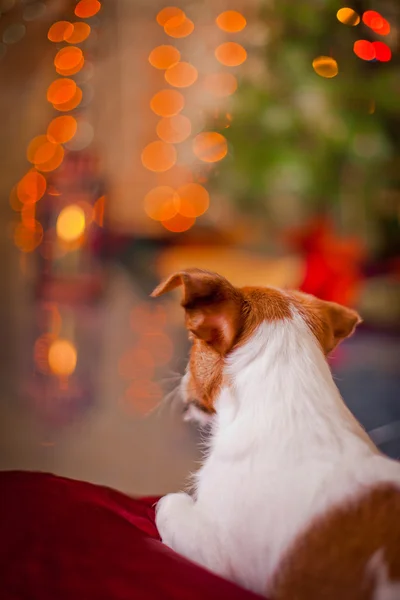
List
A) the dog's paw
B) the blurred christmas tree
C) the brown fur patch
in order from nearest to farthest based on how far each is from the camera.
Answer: the brown fur patch → the dog's paw → the blurred christmas tree

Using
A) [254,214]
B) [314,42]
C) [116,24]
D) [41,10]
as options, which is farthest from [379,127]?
[41,10]

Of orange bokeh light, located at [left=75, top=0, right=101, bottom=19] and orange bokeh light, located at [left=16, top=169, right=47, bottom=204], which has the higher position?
orange bokeh light, located at [left=75, top=0, right=101, bottom=19]

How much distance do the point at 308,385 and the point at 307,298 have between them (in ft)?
0.60

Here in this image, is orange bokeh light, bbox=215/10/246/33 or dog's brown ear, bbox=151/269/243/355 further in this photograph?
orange bokeh light, bbox=215/10/246/33

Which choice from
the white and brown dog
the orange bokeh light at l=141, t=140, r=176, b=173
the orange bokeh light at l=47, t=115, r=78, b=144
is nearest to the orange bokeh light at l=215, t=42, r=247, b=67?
the orange bokeh light at l=141, t=140, r=176, b=173

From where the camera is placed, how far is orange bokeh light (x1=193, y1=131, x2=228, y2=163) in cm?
137

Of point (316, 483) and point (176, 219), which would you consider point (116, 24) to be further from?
point (316, 483)

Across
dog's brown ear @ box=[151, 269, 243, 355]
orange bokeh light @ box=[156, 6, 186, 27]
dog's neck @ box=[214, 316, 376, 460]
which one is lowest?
dog's neck @ box=[214, 316, 376, 460]

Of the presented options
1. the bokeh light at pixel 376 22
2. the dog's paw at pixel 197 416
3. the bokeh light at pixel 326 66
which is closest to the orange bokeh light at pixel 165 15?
the bokeh light at pixel 326 66

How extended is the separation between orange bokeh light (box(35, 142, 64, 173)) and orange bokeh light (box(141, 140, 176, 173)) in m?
0.17

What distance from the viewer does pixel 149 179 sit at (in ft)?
4.44

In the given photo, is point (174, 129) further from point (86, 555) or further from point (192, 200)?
point (86, 555)

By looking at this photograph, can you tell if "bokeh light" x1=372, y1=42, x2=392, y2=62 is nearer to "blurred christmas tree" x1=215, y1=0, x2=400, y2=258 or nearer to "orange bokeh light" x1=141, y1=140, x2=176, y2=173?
"blurred christmas tree" x1=215, y1=0, x2=400, y2=258

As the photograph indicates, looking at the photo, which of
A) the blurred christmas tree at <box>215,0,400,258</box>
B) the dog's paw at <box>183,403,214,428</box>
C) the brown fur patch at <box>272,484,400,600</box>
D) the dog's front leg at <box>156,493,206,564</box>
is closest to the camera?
the brown fur patch at <box>272,484,400,600</box>
